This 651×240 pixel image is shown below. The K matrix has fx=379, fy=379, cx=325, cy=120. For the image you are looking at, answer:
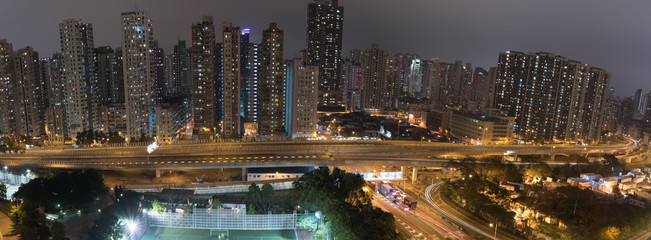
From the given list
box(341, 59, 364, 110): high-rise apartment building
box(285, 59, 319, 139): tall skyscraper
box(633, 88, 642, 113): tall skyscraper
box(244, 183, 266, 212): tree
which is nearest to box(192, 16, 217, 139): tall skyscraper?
box(285, 59, 319, 139): tall skyscraper

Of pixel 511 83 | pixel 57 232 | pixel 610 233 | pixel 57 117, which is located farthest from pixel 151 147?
pixel 511 83

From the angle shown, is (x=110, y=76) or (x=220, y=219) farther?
(x=110, y=76)

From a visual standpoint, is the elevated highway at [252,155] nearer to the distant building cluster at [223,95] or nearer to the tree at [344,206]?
the tree at [344,206]

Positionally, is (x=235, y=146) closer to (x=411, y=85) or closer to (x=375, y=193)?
(x=375, y=193)

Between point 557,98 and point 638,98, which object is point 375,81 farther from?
point 638,98

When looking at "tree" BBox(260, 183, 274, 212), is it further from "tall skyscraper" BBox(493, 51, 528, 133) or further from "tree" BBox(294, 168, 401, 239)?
"tall skyscraper" BBox(493, 51, 528, 133)

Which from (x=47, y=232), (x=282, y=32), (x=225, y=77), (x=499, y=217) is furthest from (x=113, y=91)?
(x=499, y=217)
